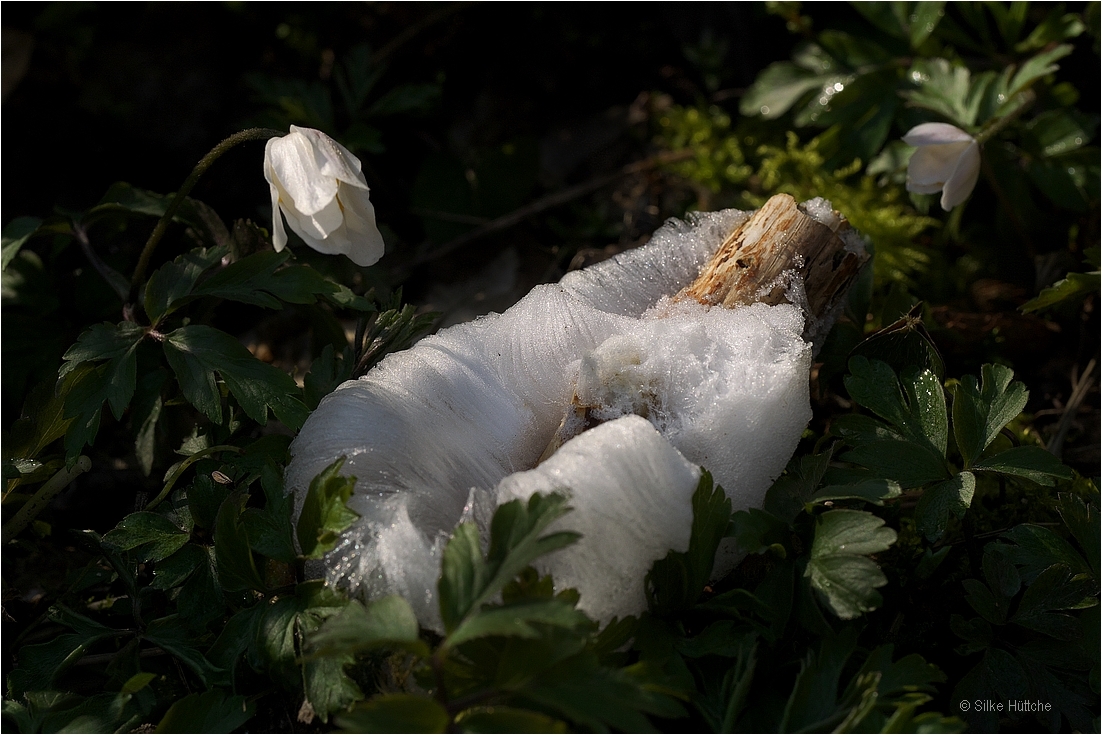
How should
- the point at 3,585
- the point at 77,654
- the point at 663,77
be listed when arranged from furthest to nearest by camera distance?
the point at 663,77 → the point at 3,585 → the point at 77,654

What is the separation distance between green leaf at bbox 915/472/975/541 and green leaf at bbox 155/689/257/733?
49.0 inches

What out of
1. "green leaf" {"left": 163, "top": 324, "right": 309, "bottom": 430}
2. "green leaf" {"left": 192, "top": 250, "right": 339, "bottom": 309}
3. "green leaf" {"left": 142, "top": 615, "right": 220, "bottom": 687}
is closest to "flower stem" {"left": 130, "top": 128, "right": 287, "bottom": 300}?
"green leaf" {"left": 192, "top": 250, "right": 339, "bottom": 309}

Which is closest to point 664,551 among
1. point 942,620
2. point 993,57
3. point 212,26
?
point 942,620

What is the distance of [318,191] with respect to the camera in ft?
5.81

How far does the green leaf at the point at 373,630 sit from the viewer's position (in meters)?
1.15

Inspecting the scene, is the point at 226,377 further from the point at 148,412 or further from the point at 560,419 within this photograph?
the point at 560,419

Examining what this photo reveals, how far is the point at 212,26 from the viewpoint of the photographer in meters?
3.44

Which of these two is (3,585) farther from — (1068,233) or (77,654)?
(1068,233)

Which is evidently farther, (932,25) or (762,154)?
(762,154)

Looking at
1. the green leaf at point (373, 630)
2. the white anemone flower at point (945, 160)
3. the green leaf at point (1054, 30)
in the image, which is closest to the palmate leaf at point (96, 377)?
the green leaf at point (373, 630)

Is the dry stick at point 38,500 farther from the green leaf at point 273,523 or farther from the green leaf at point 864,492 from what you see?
the green leaf at point 864,492

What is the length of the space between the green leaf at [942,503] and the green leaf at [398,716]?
954mm

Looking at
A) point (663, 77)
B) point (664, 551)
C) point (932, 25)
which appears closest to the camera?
point (664, 551)

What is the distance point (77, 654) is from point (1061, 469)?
1892 mm
